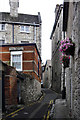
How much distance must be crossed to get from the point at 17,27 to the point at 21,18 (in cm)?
199

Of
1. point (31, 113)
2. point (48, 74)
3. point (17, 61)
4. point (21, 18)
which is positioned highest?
point (21, 18)

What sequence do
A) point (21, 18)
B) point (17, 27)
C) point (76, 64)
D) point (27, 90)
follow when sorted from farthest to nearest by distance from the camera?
point (21, 18), point (17, 27), point (27, 90), point (76, 64)

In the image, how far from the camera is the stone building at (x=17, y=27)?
27322 mm

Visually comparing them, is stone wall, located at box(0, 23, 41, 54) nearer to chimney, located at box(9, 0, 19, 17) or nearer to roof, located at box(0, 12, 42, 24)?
roof, located at box(0, 12, 42, 24)

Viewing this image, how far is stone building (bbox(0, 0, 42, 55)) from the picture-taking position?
27322mm

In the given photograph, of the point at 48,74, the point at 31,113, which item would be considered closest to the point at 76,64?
the point at 31,113

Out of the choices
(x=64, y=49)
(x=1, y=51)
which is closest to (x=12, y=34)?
(x=1, y=51)

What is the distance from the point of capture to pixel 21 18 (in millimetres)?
28875

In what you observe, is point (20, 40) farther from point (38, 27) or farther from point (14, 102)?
point (14, 102)

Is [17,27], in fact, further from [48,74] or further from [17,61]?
[48,74]

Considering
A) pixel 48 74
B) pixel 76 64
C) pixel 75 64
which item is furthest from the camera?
pixel 48 74

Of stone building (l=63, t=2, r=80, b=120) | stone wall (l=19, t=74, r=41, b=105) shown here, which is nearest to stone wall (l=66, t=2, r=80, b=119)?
stone building (l=63, t=2, r=80, b=120)

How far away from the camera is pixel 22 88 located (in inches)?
658

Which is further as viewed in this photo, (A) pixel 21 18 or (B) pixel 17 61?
(A) pixel 21 18
